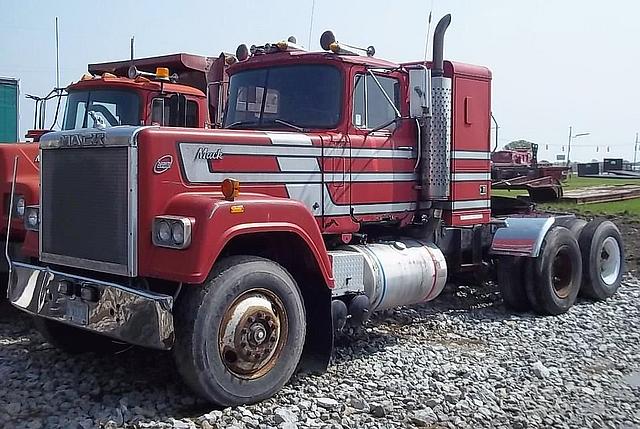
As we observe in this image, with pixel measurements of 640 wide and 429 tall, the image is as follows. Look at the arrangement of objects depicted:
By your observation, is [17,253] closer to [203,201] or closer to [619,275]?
[203,201]

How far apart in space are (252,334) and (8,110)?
34.2ft

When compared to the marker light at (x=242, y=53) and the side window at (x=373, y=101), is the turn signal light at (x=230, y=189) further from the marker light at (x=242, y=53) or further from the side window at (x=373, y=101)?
the marker light at (x=242, y=53)

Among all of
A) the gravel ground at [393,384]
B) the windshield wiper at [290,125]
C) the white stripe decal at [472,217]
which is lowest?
the gravel ground at [393,384]

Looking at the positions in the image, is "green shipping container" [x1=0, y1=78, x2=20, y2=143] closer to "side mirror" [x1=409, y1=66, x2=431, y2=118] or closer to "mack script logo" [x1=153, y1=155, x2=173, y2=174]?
"side mirror" [x1=409, y1=66, x2=431, y2=118]

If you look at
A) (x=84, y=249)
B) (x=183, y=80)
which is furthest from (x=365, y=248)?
(x=183, y=80)

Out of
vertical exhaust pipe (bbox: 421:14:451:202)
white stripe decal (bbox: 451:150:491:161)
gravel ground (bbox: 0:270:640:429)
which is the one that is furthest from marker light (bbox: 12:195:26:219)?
white stripe decal (bbox: 451:150:491:161)

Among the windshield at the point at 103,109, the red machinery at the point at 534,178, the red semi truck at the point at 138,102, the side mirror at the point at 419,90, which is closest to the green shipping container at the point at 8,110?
the red semi truck at the point at 138,102

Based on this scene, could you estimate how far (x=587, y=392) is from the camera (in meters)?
6.56

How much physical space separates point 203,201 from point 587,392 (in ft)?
11.5

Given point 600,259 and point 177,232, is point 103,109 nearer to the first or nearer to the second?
Answer: point 177,232

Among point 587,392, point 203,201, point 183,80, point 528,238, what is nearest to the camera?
point 203,201

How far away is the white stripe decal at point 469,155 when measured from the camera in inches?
335

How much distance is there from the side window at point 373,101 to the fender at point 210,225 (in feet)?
5.25

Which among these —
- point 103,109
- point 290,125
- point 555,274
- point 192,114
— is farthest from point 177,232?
point 555,274
